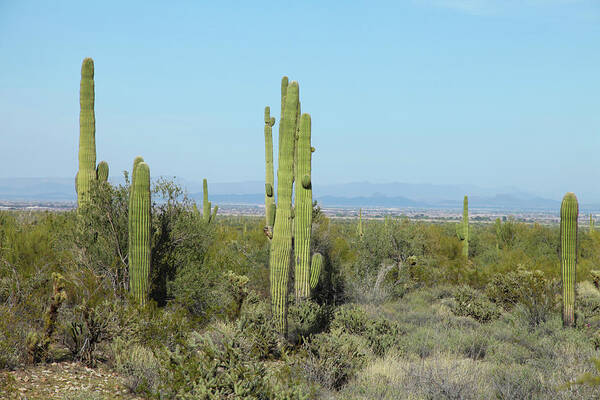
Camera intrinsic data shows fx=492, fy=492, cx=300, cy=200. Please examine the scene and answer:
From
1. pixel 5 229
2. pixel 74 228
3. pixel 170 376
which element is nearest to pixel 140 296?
pixel 74 228

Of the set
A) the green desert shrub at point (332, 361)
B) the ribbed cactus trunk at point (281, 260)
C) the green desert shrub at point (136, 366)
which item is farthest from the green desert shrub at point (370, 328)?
the green desert shrub at point (136, 366)

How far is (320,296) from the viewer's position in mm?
14781

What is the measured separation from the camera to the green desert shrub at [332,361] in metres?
7.23

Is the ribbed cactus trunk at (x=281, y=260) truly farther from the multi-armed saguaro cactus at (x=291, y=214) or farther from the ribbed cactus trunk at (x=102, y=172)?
the ribbed cactus trunk at (x=102, y=172)

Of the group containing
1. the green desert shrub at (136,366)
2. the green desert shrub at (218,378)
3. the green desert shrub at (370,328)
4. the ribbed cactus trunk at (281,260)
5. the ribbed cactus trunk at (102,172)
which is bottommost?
the green desert shrub at (370,328)

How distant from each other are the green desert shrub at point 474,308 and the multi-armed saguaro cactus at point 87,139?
10.2 meters

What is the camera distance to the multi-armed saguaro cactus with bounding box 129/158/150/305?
383 inches

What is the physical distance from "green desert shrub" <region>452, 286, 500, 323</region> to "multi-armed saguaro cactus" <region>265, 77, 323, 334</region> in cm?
461

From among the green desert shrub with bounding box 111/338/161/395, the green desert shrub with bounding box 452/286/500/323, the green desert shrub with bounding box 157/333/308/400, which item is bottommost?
the green desert shrub with bounding box 452/286/500/323

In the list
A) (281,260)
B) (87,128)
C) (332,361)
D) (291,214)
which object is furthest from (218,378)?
(87,128)

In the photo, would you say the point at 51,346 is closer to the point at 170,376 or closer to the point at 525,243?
the point at 170,376

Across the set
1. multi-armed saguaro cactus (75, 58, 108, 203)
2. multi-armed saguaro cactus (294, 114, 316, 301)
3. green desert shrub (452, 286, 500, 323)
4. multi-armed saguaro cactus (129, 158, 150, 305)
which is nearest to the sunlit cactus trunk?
multi-armed saguaro cactus (129, 158, 150, 305)

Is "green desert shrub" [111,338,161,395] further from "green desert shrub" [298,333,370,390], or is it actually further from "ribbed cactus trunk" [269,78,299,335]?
"ribbed cactus trunk" [269,78,299,335]

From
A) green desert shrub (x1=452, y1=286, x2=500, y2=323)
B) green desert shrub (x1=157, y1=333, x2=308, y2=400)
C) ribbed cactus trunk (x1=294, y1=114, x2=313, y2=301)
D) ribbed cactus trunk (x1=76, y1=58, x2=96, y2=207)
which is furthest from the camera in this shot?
green desert shrub (x1=452, y1=286, x2=500, y2=323)
